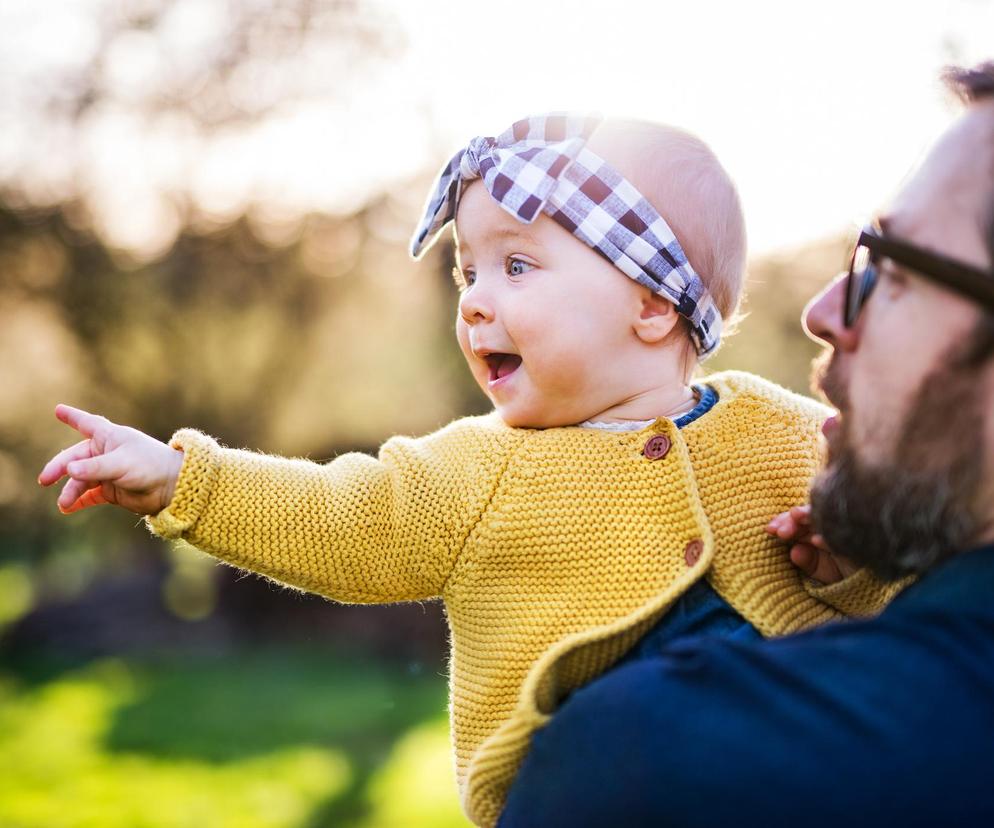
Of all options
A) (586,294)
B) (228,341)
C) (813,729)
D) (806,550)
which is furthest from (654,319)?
(228,341)

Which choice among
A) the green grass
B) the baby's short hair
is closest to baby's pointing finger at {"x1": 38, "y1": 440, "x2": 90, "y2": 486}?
the baby's short hair

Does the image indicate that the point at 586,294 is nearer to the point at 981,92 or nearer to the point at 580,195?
the point at 580,195

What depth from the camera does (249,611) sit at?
11547 mm

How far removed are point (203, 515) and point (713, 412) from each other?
3.29 feet

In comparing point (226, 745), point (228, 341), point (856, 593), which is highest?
point (856, 593)

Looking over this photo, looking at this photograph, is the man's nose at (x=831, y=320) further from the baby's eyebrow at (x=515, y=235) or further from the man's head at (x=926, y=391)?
the baby's eyebrow at (x=515, y=235)

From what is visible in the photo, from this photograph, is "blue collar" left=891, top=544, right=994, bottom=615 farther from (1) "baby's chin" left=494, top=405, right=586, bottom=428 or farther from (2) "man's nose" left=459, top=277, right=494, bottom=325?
(2) "man's nose" left=459, top=277, right=494, bottom=325

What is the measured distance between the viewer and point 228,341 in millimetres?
11406

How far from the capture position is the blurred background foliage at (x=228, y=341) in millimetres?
10180

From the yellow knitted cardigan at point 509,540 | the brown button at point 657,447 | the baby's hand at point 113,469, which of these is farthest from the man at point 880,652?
the baby's hand at point 113,469

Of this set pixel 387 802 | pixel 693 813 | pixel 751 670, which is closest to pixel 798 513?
pixel 751 670

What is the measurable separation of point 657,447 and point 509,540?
34 centimetres

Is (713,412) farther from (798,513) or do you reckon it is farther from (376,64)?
(376,64)

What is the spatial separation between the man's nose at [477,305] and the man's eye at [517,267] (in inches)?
2.7
